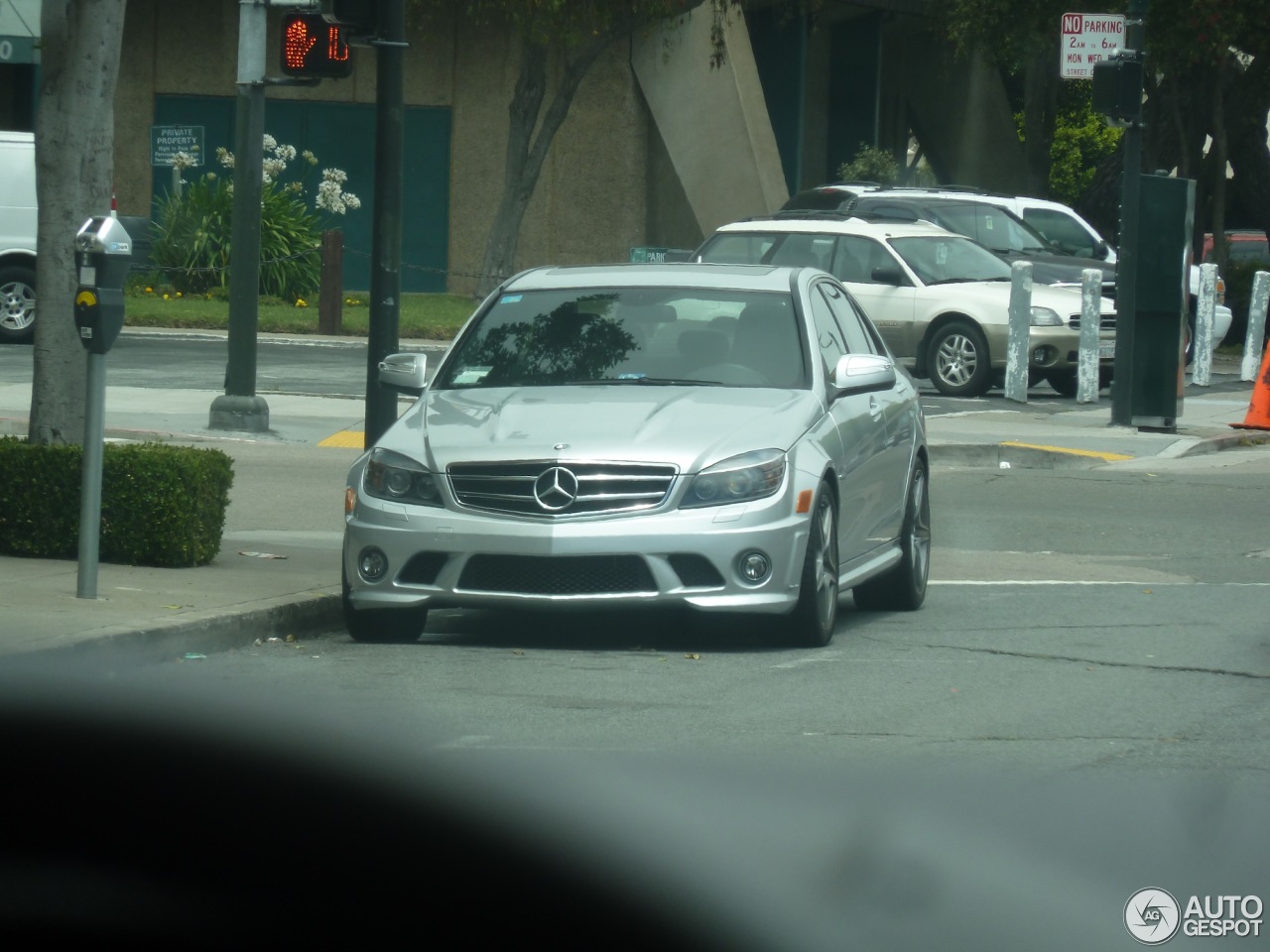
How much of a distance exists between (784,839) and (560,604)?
299 centimetres

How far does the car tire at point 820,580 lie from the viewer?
797 cm

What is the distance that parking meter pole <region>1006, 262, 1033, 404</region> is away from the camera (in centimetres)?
2016

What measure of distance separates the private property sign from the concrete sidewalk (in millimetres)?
3316

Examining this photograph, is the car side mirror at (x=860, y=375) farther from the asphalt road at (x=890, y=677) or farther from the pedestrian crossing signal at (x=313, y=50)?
the pedestrian crossing signal at (x=313, y=50)

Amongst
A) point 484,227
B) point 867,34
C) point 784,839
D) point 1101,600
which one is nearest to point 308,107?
point 484,227

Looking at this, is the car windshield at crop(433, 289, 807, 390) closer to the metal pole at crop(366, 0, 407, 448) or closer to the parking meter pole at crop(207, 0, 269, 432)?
the metal pole at crop(366, 0, 407, 448)

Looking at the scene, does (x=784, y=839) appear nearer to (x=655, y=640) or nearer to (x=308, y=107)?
(x=655, y=640)

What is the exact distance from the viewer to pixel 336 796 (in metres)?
1.80

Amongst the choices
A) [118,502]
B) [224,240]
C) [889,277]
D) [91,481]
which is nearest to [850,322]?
[118,502]

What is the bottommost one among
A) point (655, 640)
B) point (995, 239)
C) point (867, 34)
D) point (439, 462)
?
point (655, 640)

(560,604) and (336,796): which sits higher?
(336,796)

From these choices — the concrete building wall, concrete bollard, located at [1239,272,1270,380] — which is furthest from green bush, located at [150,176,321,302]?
concrete bollard, located at [1239,272,1270,380]

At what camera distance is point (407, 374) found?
28.9 ft

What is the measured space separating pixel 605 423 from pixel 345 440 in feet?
A: 27.2
